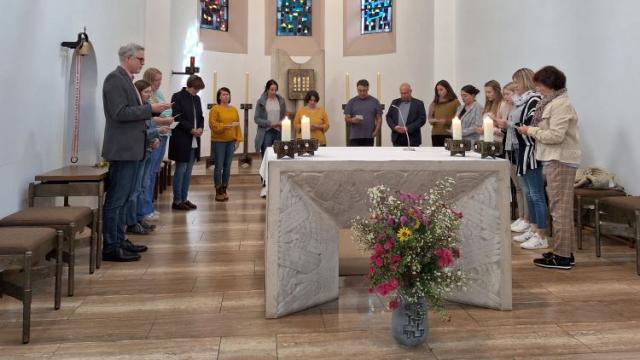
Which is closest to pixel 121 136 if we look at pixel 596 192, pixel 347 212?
pixel 347 212

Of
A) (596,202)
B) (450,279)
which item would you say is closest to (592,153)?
(596,202)

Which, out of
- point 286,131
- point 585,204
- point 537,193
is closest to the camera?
point 286,131

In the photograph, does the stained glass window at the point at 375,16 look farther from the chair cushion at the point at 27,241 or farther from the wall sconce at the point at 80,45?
the chair cushion at the point at 27,241

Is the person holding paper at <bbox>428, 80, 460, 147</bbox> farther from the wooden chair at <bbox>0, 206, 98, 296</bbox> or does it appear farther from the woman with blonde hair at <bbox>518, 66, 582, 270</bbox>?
the wooden chair at <bbox>0, 206, 98, 296</bbox>

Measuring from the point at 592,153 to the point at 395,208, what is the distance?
154 inches

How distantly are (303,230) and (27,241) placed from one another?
4.47ft

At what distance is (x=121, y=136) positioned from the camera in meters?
3.93

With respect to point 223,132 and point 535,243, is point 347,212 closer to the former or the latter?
point 535,243

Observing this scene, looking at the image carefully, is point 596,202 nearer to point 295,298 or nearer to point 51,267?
point 295,298

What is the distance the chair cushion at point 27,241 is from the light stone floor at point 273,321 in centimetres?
41

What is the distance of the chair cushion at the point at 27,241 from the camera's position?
99.2 inches

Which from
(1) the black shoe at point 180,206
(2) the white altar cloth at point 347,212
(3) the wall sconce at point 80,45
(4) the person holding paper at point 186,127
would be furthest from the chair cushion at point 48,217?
(1) the black shoe at point 180,206

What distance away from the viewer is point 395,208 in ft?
8.24

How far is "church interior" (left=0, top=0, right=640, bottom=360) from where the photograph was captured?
8.59 ft
